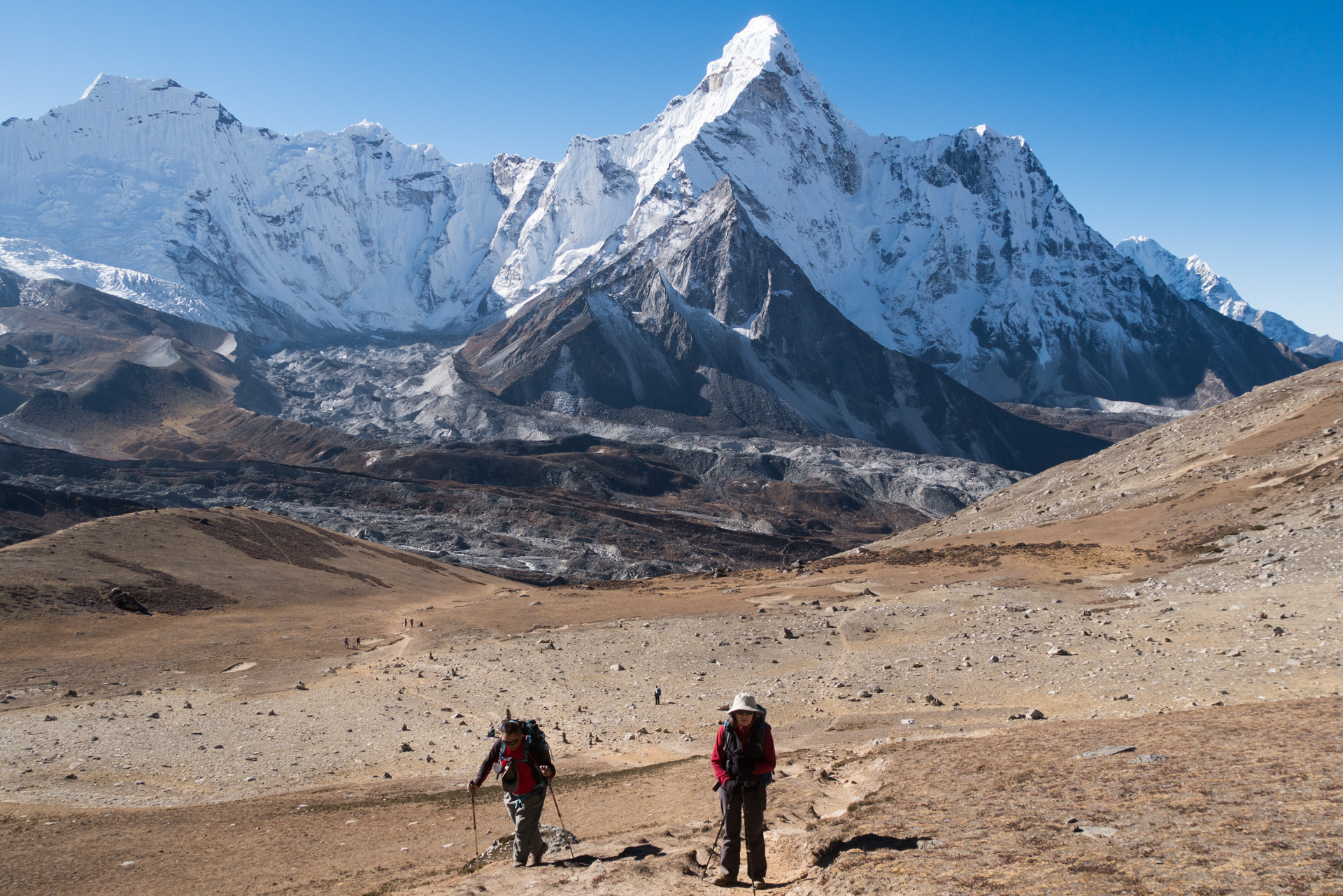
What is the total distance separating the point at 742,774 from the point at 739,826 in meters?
0.67

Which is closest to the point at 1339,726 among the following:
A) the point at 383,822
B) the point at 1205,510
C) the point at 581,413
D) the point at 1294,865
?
the point at 1294,865

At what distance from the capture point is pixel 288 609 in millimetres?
43812

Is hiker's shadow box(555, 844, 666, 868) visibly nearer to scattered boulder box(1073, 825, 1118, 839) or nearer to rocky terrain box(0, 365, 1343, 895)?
rocky terrain box(0, 365, 1343, 895)

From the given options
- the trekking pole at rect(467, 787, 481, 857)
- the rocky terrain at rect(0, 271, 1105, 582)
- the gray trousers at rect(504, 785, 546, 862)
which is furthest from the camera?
the rocky terrain at rect(0, 271, 1105, 582)

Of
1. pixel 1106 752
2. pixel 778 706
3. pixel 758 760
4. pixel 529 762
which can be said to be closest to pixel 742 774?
pixel 758 760

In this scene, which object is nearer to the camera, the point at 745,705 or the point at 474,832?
the point at 745,705

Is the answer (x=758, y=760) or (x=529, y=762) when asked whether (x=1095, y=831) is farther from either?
(x=529, y=762)

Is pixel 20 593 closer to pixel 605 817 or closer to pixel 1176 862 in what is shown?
pixel 605 817

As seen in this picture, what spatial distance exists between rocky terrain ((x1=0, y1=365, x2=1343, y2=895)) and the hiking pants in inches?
21.9

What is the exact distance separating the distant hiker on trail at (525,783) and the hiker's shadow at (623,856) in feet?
1.87

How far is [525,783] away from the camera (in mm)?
11578

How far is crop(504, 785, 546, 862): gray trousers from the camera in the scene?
11531 mm

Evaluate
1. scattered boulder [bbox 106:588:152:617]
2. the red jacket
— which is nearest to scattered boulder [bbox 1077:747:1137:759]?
the red jacket

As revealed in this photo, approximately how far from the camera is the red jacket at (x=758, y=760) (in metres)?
10.1
